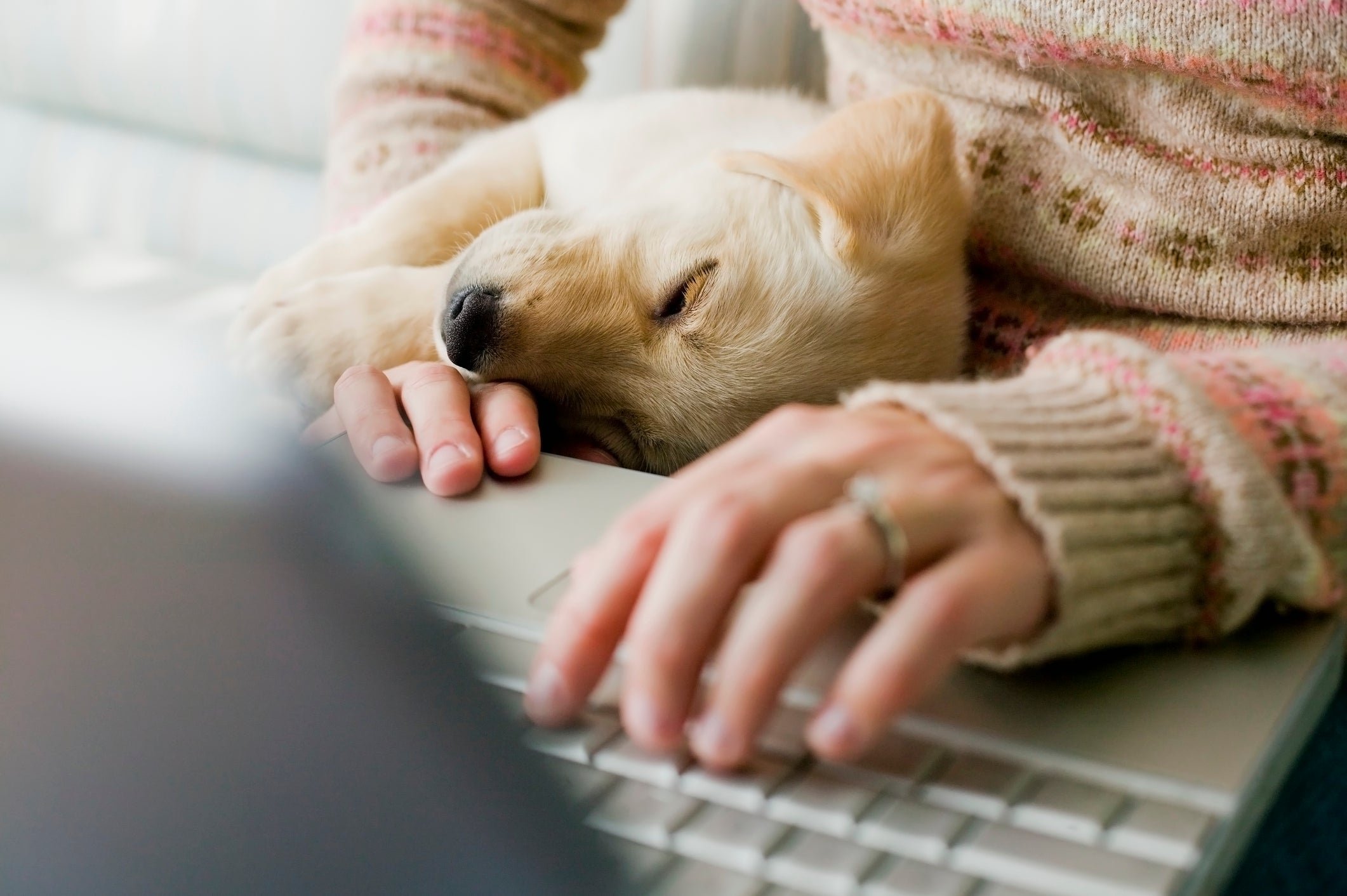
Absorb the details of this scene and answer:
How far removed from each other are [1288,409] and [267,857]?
0.53 m

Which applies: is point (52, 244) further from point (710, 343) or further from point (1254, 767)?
point (1254, 767)

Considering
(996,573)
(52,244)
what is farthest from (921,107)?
(52,244)

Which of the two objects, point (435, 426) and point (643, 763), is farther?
point (435, 426)

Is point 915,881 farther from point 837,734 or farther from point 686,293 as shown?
point 686,293

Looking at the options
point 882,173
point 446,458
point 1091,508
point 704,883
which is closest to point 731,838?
point 704,883

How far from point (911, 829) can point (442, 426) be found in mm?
437

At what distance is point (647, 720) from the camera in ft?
1.61

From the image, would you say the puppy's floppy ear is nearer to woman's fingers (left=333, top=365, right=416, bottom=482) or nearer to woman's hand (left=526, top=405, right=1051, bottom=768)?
woman's fingers (left=333, top=365, right=416, bottom=482)

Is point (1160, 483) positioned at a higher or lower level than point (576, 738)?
higher

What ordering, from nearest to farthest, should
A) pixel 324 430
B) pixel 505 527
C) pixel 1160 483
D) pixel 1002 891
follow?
1. pixel 1002 891
2. pixel 1160 483
3. pixel 505 527
4. pixel 324 430

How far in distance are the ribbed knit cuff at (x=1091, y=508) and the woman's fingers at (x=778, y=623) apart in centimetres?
9

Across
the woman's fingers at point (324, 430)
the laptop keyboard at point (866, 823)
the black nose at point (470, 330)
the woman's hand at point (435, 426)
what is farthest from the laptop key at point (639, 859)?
the black nose at point (470, 330)

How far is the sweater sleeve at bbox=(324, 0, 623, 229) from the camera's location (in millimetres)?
1564

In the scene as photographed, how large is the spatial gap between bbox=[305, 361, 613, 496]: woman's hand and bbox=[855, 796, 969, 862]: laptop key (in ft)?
1.13
